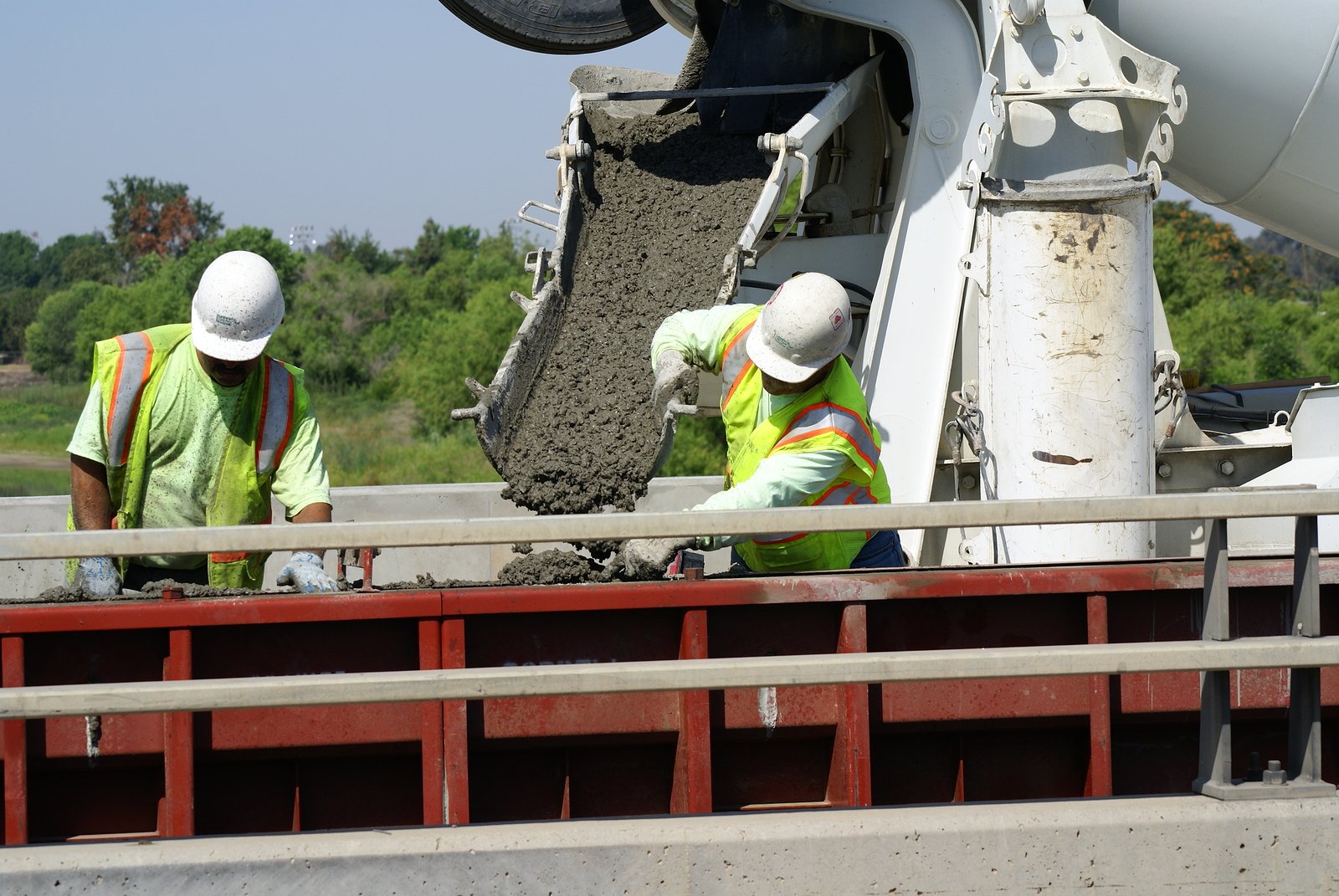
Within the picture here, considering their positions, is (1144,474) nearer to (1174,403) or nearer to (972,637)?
(1174,403)

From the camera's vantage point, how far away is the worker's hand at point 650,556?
10.6 ft

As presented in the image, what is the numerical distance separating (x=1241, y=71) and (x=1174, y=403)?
4.07 feet

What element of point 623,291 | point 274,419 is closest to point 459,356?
point 623,291

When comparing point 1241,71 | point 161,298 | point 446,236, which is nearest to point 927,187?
point 1241,71

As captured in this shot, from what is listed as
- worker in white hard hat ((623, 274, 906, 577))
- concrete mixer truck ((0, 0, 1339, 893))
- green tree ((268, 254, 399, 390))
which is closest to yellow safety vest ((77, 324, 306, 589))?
concrete mixer truck ((0, 0, 1339, 893))

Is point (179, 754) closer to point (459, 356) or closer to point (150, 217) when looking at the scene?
point (459, 356)

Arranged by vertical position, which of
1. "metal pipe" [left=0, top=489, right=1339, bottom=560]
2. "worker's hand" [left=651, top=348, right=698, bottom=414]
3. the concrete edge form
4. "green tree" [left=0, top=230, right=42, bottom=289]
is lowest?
the concrete edge form

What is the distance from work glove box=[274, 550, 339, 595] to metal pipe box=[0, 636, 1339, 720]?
0.81 metres

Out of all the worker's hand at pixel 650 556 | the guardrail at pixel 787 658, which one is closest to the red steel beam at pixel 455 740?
the guardrail at pixel 787 658

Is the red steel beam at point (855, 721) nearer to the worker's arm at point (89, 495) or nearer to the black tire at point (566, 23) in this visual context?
the worker's arm at point (89, 495)

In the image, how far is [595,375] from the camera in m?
5.28

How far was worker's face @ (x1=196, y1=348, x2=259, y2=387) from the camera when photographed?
144 inches

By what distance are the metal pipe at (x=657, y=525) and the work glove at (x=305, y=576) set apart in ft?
2.69

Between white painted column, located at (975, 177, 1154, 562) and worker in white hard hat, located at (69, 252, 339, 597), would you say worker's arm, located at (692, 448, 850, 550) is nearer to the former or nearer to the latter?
worker in white hard hat, located at (69, 252, 339, 597)
